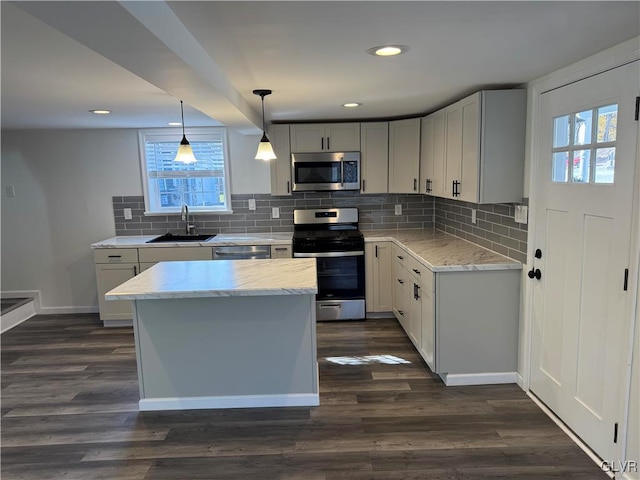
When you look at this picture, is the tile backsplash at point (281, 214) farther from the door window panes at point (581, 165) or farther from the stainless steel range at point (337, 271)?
the door window panes at point (581, 165)

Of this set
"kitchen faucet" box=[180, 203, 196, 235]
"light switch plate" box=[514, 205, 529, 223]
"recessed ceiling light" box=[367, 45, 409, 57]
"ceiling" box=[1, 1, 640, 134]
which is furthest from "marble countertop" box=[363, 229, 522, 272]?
"kitchen faucet" box=[180, 203, 196, 235]

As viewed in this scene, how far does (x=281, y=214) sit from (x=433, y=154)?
6.06ft

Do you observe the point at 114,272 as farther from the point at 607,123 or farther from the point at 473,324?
the point at 607,123

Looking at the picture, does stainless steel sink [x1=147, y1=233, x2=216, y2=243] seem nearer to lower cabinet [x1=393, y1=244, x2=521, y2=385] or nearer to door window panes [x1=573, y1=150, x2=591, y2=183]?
lower cabinet [x1=393, y1=244, x2=521, y2=385]

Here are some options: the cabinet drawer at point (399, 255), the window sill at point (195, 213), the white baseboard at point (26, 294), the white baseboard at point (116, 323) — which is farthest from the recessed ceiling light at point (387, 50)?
the white baseboard at point (26, 294)

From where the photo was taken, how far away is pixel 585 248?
228 centimetres

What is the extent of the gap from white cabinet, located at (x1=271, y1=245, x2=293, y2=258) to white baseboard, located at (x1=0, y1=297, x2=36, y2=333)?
2892mm

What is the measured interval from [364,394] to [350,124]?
273cm

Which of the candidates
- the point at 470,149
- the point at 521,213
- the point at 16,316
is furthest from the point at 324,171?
the point at 16,316

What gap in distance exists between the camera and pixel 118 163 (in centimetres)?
484

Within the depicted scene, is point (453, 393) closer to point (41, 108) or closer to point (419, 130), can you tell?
point (419, 130)

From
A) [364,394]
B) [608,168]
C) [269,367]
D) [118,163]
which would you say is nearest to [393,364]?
[364,394]

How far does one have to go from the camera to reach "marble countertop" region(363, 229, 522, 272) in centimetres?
296

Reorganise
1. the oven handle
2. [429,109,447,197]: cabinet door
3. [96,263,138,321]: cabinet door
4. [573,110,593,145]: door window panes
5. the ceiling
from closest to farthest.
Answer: the ceiling → [573,110,593,145]: door window panes → [429,109,447,197]: cabinet door → the oven handle → [96,263,138,321]: cabinet door
